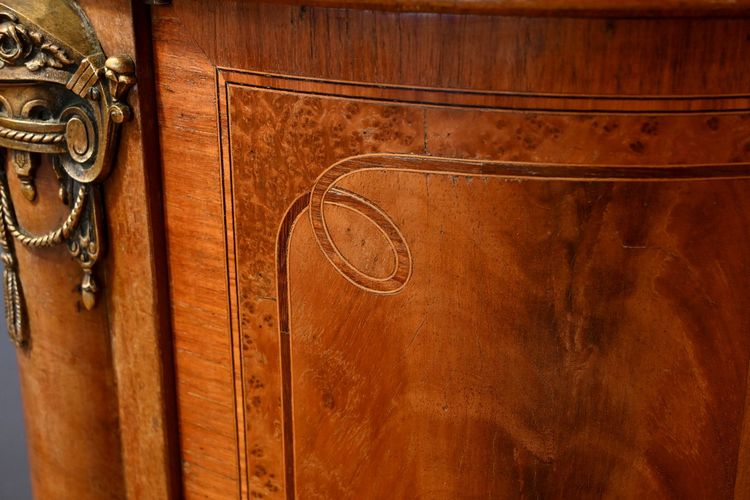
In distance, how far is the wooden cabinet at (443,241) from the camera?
0.70 metres

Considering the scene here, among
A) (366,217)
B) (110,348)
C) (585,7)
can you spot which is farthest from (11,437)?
(585,7)

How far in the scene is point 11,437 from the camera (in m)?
1.66

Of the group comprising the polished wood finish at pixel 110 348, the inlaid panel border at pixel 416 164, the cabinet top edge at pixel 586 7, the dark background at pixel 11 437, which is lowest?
the dark background at pixel 11 437

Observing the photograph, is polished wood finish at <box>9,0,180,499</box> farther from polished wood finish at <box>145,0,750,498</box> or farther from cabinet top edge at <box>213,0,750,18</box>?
cabinet top edge at <box>213,0,750,18</box>

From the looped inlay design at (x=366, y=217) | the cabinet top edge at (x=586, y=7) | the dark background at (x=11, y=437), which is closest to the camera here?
the cabinet top edge at (x=586, y=7)

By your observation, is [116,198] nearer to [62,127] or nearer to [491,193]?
[62,127]

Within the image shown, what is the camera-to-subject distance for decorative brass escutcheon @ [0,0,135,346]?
83 centimetres

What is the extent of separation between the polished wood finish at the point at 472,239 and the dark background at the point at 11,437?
0.91 metres

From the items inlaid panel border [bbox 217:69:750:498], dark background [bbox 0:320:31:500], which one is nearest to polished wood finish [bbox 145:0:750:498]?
inlaid panel border [bbox 217:69:750:498]

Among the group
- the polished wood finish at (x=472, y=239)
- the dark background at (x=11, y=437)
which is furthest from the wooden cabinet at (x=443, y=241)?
the dark background at (x=11, y=437)

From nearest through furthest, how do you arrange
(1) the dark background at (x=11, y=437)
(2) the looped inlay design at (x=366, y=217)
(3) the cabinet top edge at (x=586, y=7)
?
1. (3) the cabinet top edge at (x=586, y=7)
2. (2) the looped inlay design at (x=366, y=217)
3. (1) the dark background at (x=11, y=437)

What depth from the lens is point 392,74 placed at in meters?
0.73

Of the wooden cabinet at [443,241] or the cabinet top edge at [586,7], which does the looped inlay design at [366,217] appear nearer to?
the wooden cabinet at [443,241]

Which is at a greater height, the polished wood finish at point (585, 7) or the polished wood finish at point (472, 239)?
the polished wood finish at point (585, 7)
